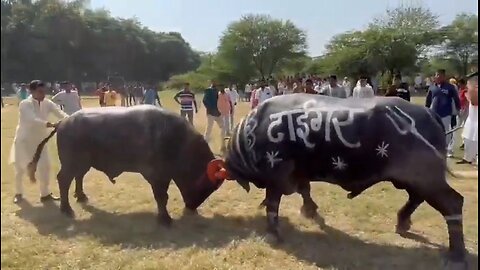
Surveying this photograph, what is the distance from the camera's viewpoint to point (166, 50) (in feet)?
131

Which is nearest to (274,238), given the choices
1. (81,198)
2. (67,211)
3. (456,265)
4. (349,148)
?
(349,148)

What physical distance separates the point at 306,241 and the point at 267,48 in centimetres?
5009

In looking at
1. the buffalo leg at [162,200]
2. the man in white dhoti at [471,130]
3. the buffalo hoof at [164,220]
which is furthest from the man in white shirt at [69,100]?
the man in white dhoti at [471,130]

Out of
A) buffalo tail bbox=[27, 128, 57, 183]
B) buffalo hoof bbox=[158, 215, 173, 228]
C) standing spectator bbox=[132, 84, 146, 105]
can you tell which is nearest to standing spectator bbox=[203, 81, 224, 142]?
standing spectator bbox=[132, 84, 146, 105]

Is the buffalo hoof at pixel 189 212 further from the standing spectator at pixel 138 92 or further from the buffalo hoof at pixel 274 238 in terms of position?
the standing spectator at pixel 138 92

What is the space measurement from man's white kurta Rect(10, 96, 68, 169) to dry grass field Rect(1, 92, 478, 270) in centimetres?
49

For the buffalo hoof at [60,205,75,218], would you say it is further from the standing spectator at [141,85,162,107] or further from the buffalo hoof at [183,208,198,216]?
the standing spectator at [141,85,162,107]

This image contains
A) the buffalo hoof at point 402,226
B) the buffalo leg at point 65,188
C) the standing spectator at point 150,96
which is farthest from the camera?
the standing spectator at point 150,96

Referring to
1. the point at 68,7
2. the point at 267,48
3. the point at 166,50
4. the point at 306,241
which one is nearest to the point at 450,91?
the point at 306,241

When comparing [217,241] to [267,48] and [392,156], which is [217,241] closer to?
[392,156]

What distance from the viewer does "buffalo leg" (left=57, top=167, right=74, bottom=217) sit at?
20.5 ft

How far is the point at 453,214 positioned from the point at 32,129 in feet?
15.4

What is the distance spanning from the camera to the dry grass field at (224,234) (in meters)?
4.75

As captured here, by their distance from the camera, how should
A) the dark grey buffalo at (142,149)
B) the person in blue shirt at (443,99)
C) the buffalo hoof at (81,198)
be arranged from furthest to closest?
1. the person in blue shirt at (443,99)
2. the buffalo hoof at (81,198)
3. the dark grey buffalo at (142,149)
